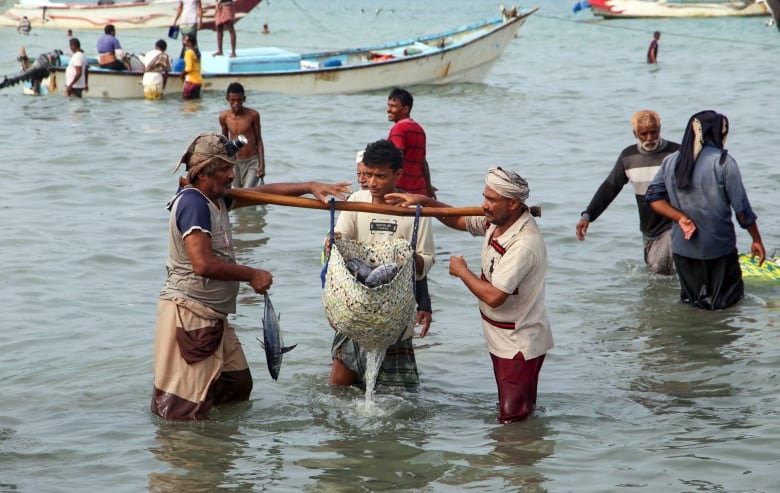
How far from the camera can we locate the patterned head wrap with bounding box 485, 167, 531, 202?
5.42m

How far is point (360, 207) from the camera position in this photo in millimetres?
5605

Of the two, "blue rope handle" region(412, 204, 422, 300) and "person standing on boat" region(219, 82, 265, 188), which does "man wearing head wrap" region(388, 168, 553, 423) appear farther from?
"person standing on boat" region(219, 82, 265, 188)

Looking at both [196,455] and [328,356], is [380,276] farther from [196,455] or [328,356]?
[328,356]

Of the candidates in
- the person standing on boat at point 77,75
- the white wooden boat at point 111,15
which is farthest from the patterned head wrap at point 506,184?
the white wooden boat at point 111,15

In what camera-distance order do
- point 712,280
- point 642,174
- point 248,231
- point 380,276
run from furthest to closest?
point 248,231, point 642,174, point 712,280, point 380,276

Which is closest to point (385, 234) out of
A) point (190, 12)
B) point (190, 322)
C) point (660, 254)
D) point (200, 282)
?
point (200, 282)

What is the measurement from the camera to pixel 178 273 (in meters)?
5.67

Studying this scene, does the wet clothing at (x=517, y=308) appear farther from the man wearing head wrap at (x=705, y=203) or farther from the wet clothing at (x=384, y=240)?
the man wearing head wrap at (x=705, y=203)

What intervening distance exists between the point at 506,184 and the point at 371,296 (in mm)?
878

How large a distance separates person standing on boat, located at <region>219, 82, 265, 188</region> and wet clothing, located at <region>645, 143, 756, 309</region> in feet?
18.0

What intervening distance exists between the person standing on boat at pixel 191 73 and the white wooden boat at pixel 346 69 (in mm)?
505

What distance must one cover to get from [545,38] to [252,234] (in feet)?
109

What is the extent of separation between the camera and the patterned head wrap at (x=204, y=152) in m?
5.53

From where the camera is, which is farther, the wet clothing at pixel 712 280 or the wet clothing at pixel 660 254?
the wet clothing at pixel 660 254
